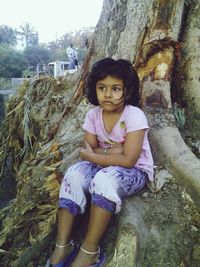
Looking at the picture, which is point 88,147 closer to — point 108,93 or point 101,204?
point 108,93

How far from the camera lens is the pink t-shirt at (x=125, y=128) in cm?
261

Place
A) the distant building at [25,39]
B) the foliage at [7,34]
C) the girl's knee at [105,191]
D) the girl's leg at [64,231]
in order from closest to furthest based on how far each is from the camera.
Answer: the girl's knee at [105,191] → the girl's leg at [64,231] → the foliage at [7,34] → the distant building at [25,39]

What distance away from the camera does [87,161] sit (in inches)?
109

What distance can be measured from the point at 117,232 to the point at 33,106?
10.9 feet

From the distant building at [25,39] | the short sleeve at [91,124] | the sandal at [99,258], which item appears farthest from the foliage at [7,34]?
the sandal at [99,258]

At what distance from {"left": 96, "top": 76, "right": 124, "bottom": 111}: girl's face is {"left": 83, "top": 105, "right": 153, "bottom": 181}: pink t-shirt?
0.12m

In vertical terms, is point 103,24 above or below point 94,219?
above

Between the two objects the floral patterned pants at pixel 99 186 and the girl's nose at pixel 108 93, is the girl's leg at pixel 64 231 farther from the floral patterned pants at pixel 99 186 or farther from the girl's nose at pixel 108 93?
the girl's nose at pixel 108 93

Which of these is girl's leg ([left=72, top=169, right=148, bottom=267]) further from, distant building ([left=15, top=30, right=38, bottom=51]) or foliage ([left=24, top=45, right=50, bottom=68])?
distant building ([left=15, top=30, right=38, bottom=51])

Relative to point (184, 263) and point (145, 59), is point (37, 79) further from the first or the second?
point (184, 263)

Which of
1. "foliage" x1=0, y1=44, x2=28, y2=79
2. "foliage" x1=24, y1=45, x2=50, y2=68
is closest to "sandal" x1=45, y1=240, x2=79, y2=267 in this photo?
"foliage" x1=0, y1=44, x2=28, y2=79

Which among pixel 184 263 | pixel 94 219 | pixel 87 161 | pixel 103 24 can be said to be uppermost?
pixel 103 24

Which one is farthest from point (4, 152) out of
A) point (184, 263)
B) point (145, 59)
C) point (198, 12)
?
point (184, 263)

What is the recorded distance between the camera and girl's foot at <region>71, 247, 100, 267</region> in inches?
93.4
